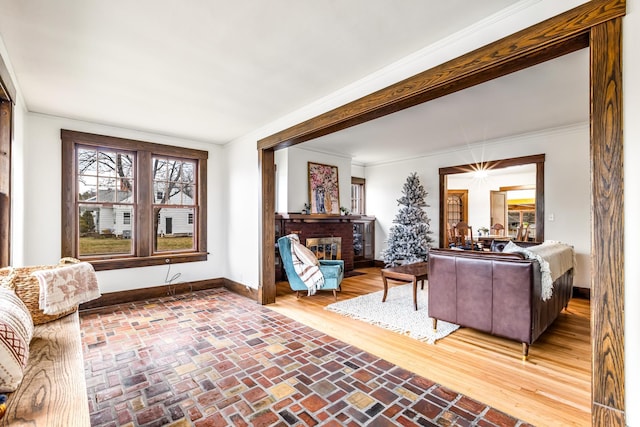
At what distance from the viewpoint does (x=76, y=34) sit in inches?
89.3

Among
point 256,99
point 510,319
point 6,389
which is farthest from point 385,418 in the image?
point 256,99

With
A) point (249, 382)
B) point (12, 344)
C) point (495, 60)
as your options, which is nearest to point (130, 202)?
point (249, 382)

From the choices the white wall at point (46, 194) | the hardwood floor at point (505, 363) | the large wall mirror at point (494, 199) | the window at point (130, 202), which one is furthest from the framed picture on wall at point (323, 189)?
the large wall mirror at point (494, 199)

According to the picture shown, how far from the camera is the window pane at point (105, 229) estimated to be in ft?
14.5

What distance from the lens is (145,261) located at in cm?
473

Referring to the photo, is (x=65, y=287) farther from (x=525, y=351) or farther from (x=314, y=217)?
(x=314, y=217)

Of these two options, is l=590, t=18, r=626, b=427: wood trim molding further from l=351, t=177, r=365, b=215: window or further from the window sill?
l=351, t=177, r=365, b=215: window

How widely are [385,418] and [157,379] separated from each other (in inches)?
69.6

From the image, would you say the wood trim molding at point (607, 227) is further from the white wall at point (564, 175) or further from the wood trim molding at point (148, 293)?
the wood trim molding at point (148, 293)

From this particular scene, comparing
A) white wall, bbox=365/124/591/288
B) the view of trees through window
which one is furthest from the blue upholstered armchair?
white wall, bbox=365/124/591/288

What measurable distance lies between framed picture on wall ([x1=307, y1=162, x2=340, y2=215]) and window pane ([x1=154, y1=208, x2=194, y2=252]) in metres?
2.36

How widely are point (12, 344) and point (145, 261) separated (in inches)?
155

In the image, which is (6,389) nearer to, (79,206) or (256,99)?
(256,99)

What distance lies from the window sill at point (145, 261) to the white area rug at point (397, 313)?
8.18 ft
